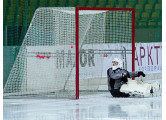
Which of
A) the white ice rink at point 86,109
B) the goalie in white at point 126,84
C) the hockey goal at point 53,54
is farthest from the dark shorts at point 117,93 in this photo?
the hockey goal at point 53,54

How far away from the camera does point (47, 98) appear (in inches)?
453

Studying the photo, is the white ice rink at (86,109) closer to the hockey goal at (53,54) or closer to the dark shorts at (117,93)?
the dark shorts at (117,93)

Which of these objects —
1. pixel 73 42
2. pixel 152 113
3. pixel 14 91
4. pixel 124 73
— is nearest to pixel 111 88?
pixel 124 73

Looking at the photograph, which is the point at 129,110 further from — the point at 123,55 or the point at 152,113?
the point at 123,55

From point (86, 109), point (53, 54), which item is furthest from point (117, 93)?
point (86, 109)

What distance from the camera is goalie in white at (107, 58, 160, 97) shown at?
37.0 feet

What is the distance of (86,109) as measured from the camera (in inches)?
369

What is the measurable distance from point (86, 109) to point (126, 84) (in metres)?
2.14

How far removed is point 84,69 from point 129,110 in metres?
3.77

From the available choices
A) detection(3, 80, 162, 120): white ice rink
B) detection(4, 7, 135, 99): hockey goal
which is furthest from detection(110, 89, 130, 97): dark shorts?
detection(4, 7, 135, 99): hockey goal

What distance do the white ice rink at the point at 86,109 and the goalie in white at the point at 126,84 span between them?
0.18 meters

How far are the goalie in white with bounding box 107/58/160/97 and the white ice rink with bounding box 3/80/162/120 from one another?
0.18 metres

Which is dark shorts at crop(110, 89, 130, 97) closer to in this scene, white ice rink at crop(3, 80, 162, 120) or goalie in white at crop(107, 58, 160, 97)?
goalie in white at crop(107, 58, 160, 97)

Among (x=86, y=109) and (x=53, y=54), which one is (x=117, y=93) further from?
(x=86, y=109)
